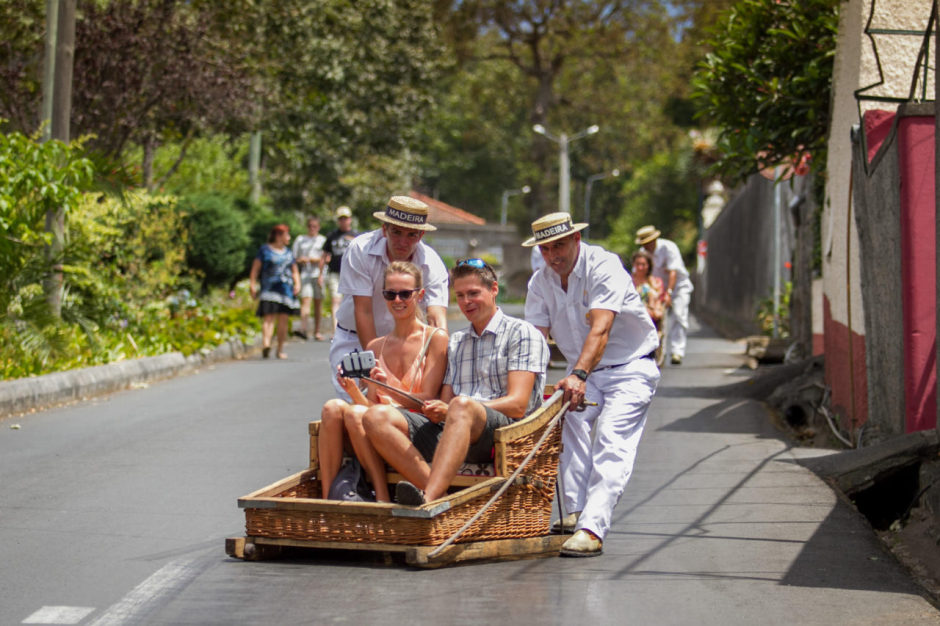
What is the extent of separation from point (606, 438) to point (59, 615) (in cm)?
284

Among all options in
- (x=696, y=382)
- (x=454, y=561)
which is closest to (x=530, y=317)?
(x=454, y=561)

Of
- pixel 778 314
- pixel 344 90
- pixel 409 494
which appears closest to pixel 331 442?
pixel 409 494

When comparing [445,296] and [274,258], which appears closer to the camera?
[445,296]

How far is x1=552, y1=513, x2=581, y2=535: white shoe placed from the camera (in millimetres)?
6973

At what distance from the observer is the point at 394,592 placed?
18.6 ft

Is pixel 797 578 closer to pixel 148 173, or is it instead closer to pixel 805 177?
pixel 805 177

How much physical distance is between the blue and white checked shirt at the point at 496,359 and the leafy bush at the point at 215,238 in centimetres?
1708

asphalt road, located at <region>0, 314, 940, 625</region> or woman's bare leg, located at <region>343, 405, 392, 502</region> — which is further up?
woman's bare leg, located at <region>343, 405, 392, 502</region>

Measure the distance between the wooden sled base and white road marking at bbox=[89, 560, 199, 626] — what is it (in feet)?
0.91

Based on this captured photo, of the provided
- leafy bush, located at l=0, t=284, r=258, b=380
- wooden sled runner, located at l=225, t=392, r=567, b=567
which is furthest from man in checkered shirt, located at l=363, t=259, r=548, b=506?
leafy bush, located at l=0, t=284, r=258, b=380

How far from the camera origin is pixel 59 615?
5.26 m

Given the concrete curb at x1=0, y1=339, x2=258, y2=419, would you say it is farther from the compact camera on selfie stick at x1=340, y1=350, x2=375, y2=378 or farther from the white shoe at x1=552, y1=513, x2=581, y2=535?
the compact camera on selfie stick at x1=340, y1=350, x2=375, y2=378

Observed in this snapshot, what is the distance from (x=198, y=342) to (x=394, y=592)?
11910mm

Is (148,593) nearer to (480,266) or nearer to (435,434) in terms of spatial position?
(435,434)
